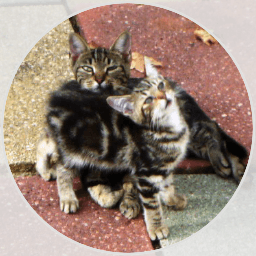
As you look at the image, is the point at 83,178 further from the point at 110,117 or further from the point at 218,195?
the point at 218,195

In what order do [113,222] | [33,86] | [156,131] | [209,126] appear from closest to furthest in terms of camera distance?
[156,131] < [113,222] < [209,126] < [33,86]

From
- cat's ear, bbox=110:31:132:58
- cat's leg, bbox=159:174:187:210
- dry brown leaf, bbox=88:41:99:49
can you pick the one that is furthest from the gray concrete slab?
dry brown leaf, bbox=88:41:99:49

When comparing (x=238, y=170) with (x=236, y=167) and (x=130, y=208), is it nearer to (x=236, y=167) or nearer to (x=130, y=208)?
(x=236, y=167)

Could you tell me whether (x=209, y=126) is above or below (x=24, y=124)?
below

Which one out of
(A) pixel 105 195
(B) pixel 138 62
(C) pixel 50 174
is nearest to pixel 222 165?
(A) pixel 105 195

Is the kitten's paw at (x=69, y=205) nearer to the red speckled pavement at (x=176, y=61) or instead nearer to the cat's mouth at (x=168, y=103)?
the red speckled pavement at (x=176, y=61)

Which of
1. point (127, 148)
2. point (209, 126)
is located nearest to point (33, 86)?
point (127, 148)

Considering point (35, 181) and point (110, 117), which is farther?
point (35, 181)
